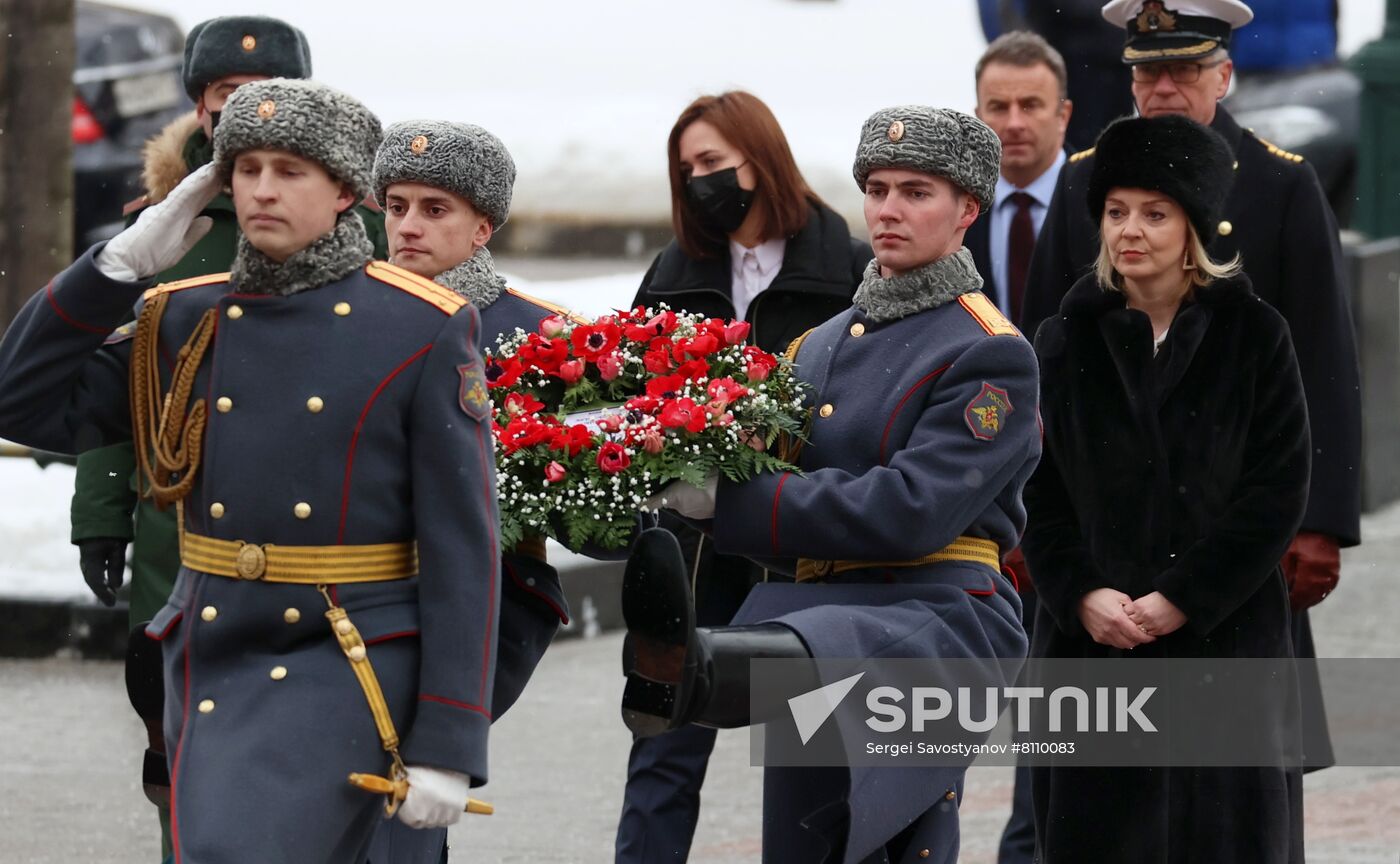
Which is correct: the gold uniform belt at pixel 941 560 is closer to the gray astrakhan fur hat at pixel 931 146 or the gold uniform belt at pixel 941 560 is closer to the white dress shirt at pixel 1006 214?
the gray astrakhan fur hat at pixel 931 146

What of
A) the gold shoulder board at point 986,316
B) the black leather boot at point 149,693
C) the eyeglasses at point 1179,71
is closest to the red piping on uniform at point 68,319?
the black leather boot at point 149,693

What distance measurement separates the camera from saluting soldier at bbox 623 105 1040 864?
198 inches

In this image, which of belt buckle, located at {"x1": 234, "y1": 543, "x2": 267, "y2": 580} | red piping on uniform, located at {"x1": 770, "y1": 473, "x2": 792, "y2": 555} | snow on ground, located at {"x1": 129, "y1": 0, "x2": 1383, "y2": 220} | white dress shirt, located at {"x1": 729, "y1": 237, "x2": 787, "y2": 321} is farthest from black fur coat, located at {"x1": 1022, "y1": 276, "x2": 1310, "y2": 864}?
snow on ground, located at {"x1": 129, "y1": 0, "x2": 1383, "y2": 220}

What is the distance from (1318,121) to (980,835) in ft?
36.0

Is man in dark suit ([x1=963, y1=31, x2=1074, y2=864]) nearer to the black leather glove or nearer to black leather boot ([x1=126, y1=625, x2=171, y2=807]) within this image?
the black leather glove

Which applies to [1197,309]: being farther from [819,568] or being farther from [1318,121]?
[1318,121]

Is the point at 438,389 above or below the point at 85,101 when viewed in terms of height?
above

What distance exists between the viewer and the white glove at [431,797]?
4465 millimetres

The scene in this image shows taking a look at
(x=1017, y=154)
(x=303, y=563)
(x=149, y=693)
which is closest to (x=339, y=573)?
(x=303, y=563)

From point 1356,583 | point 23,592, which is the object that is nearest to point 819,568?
point 23,592

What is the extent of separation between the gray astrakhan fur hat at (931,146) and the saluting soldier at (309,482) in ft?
3.49

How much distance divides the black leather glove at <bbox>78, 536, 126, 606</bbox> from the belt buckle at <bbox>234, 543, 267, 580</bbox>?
184 cm

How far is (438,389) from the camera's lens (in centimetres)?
456

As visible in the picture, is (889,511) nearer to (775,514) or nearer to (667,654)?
(775,514)
